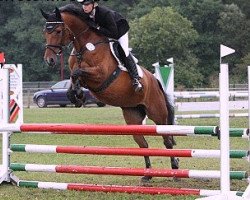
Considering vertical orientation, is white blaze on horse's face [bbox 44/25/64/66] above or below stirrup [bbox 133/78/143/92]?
above

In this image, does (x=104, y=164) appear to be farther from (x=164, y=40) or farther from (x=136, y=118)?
(x=164, y=40)

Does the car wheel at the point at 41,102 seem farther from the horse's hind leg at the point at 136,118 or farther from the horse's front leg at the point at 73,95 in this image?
the horse's front leg at the point at 73,95

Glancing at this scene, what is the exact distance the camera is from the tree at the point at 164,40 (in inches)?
2084

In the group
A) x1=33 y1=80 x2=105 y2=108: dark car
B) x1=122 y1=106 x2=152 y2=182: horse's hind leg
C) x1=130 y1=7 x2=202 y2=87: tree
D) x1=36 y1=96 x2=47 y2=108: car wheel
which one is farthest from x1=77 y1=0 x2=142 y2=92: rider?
x1=130 y1=7 x2=202 y2=87: tree

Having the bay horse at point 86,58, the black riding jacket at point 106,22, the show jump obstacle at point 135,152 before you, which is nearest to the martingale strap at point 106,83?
the bay horse at point 86,58

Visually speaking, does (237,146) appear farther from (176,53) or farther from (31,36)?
(31,36)

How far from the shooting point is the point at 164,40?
5291 cm

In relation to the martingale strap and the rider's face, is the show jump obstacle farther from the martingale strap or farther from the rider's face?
the rider's face

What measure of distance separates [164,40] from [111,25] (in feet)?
147

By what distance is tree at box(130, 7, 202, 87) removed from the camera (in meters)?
52.9

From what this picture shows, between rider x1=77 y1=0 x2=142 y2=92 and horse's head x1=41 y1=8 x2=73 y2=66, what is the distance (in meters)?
0.36

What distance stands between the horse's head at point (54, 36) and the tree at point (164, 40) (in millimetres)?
43715

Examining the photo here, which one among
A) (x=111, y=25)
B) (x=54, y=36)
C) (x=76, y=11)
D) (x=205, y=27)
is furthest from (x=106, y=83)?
(x=205, y=27)

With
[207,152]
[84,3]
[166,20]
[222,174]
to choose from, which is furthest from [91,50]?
[166,20]
